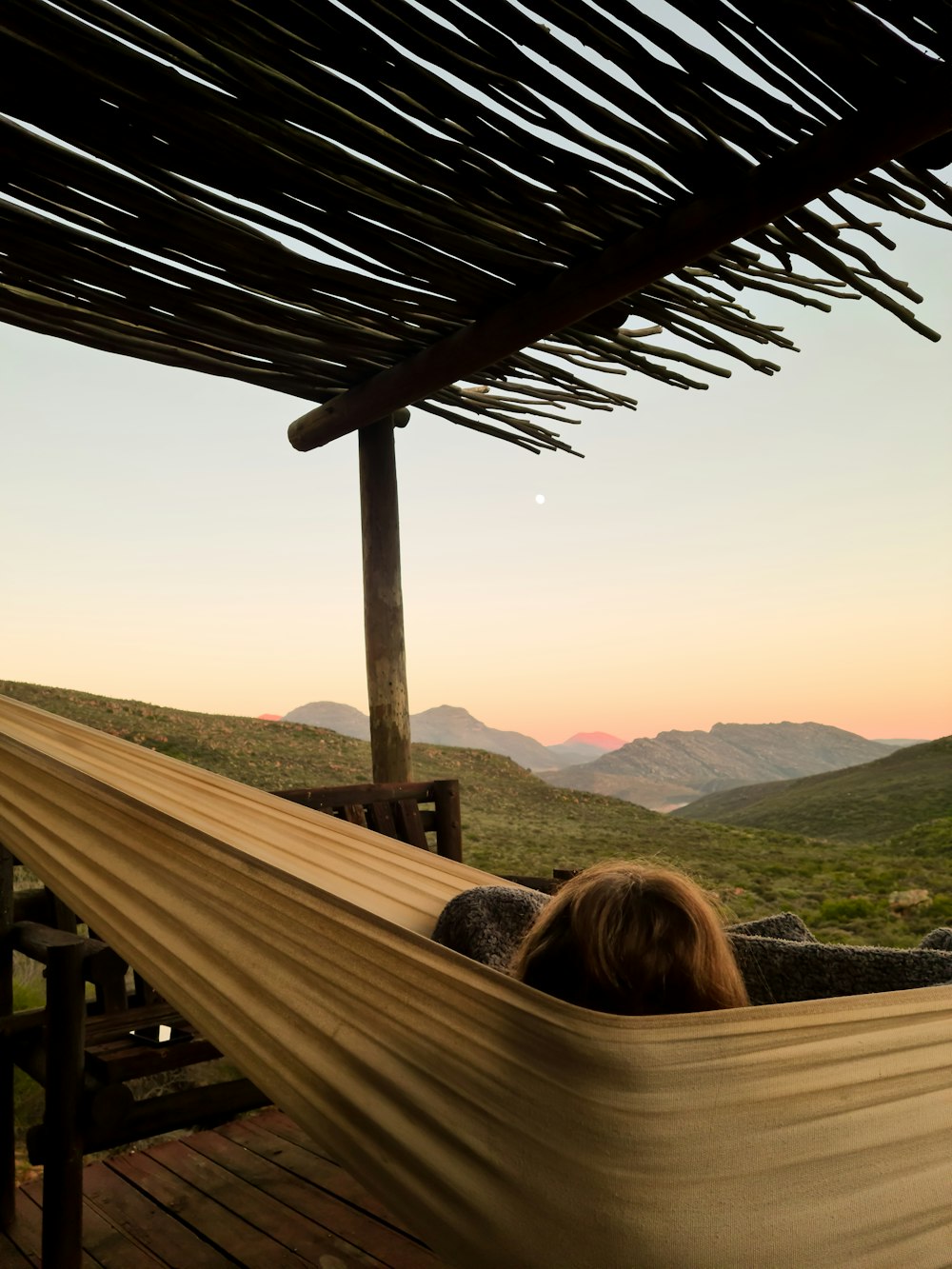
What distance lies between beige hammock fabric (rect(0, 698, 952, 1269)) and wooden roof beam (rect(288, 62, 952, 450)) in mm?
1182

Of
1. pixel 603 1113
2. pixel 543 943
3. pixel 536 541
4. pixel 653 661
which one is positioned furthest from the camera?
pixel 536 541

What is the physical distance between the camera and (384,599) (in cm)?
256

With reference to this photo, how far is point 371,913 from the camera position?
3.04ft

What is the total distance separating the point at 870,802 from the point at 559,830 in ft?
21.2

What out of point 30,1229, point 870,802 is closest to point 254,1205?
point 30,1229

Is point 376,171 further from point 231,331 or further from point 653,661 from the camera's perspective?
point 653,661

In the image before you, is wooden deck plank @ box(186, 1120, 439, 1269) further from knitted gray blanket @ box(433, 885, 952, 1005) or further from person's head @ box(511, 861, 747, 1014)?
person's head @ box(511, 861, 747, 1014)

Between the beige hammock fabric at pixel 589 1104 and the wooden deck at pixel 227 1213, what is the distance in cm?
80

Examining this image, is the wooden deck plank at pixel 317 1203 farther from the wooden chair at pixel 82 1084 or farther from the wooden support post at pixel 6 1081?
the wooden support post at pixel 6 1081

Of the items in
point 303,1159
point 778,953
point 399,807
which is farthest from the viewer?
Answer: point 399,807

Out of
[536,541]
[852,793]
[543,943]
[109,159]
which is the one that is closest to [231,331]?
[109,159]

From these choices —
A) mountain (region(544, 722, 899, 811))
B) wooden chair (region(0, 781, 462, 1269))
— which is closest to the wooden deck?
wooden chair (region(0, 781, 462, 1269))

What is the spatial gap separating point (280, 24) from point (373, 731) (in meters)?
1.71

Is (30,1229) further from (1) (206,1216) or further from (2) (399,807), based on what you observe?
(2) (399,807)
